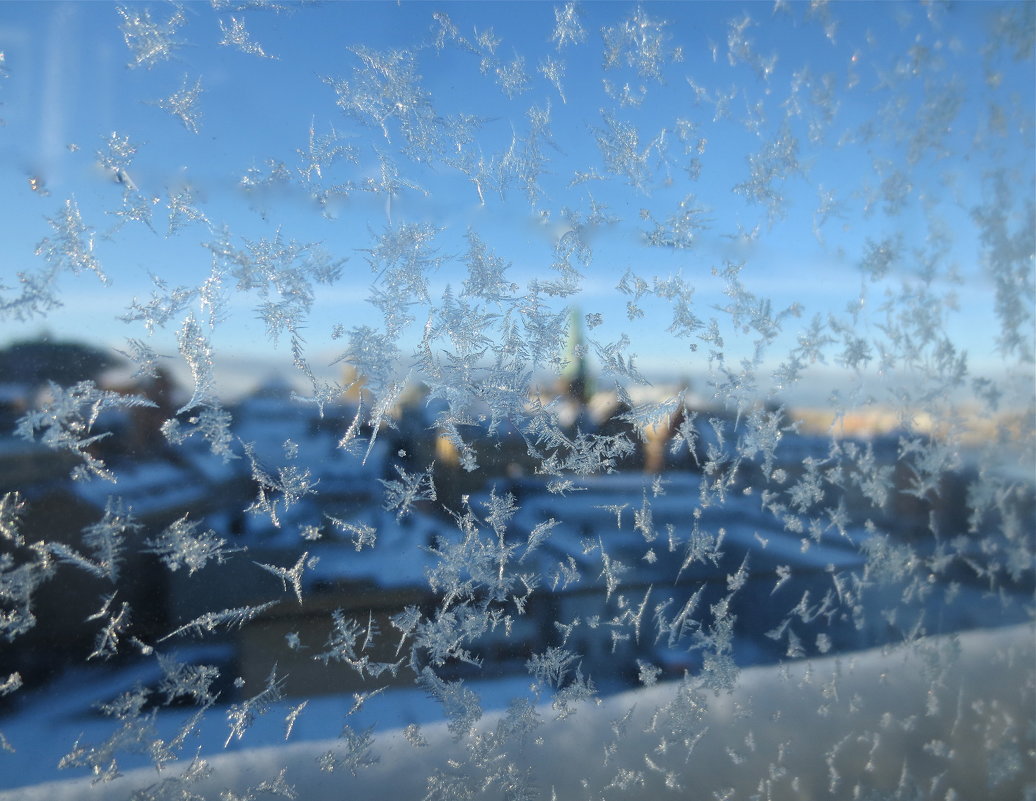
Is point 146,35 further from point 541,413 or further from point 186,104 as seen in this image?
point 541,413

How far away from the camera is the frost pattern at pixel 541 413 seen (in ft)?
1.74

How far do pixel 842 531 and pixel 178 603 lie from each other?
67 centimetres

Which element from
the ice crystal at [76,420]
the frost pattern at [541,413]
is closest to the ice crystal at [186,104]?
the frost pattern at [541,413]

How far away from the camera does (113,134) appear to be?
52 cm

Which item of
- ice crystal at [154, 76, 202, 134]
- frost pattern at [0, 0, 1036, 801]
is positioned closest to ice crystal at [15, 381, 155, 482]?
frost pattern at [0, 0, 1036, 801]

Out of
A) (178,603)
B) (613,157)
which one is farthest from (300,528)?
(613,157)

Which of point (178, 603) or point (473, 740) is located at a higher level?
point (178, 603)

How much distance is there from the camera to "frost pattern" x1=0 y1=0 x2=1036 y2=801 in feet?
1.74

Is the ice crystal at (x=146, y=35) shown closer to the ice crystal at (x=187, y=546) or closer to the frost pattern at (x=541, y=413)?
the frost pattern at (x=541, y=413)

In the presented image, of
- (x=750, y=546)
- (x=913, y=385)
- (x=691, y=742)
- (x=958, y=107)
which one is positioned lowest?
(x=691, y=742)

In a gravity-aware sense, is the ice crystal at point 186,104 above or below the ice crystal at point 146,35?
below

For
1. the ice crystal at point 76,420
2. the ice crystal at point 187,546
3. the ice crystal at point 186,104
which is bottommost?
the ice crystal at point 187,546

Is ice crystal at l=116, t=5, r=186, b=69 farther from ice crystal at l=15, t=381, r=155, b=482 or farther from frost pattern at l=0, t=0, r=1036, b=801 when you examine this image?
ice crystal at l=15, t=381, r=155, b=482

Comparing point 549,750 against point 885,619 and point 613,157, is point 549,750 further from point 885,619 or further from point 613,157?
point 613,157
